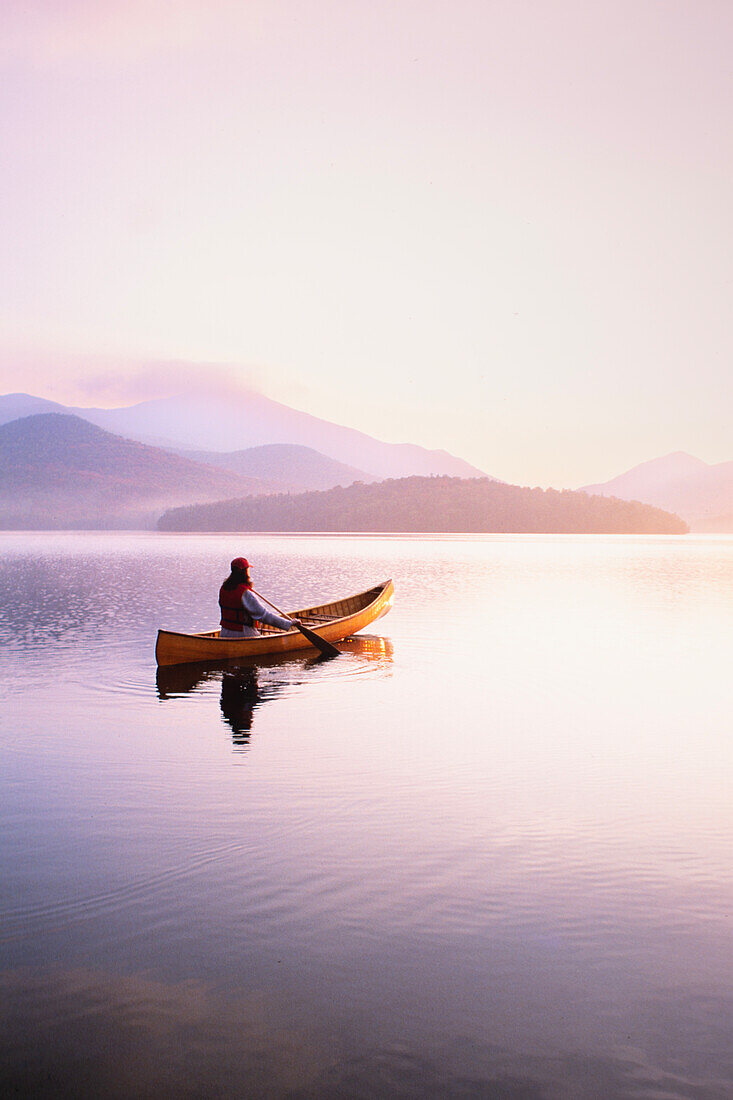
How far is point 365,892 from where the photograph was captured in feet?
23.0

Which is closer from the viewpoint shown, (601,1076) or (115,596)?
(601,1076)

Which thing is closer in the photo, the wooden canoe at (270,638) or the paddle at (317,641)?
the wooden canoe at (270,638)

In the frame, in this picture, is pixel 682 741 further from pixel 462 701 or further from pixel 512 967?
pixel 512 967

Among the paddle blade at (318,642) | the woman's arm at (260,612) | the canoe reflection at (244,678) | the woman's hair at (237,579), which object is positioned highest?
the woman's hair at (237,579)

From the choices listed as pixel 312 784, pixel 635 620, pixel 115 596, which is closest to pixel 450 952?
pixel 312 784

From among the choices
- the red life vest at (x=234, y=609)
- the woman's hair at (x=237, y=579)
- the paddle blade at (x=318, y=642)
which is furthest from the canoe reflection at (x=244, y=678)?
the woman's hair at (x=237, y=579)

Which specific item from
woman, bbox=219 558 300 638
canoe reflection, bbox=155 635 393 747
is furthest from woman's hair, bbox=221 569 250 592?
canoe reflection, bbox=155 635 393 747

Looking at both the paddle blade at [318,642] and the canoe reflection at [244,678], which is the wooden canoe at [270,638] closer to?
the paddle blade at [318,642]

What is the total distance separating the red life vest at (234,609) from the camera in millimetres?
20125

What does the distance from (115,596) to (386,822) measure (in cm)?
3216

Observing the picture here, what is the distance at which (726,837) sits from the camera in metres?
8.55

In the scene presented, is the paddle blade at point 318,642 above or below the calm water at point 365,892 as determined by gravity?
above

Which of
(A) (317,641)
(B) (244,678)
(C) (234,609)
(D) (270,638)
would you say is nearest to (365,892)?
(B) (244,678)

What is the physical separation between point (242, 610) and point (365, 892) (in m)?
13.7
